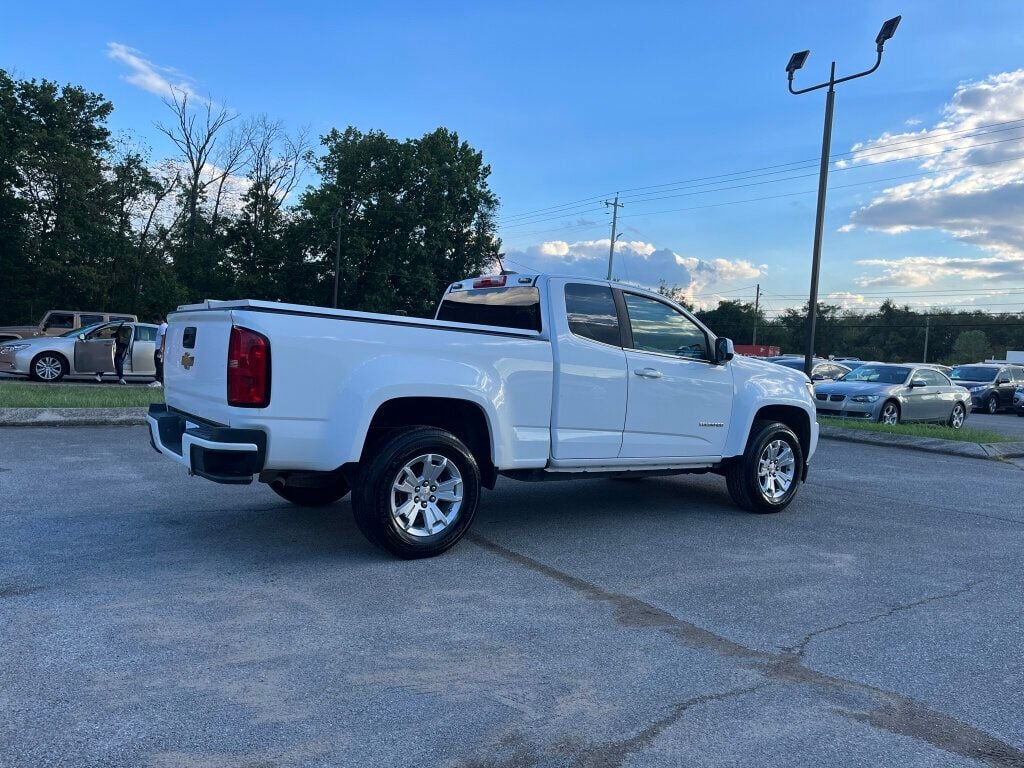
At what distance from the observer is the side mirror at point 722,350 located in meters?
6.82

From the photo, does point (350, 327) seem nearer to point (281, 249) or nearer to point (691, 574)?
point (691, 574)

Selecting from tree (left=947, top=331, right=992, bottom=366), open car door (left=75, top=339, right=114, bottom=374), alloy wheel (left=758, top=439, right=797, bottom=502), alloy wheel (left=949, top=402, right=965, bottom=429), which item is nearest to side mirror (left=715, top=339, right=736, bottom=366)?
alloy wheel (left=758, top=439, right=797, bottom=502)

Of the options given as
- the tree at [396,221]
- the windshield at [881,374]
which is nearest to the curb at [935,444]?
the windshield at [881,374]

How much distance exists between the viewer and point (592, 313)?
6.15 metres

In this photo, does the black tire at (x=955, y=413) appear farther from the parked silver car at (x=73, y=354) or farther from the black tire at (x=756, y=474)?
the parked silver car at (x=73, y=354)

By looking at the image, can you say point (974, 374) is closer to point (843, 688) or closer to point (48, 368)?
point (843, 688)

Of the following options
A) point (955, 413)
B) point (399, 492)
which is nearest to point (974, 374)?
point (955, 413)

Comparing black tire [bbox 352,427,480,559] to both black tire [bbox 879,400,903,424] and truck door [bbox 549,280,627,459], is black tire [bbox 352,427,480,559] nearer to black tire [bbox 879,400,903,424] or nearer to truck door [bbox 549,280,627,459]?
truck door [bbox 549,280,627,459]

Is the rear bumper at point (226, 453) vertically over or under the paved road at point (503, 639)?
over

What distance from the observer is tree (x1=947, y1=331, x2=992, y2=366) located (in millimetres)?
80250

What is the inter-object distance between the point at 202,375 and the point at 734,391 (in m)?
4.48

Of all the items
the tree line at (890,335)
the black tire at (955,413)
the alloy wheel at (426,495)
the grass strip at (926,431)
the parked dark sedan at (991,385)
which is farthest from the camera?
the tree line at (890,335)

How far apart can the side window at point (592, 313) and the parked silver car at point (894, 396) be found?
12300 mm

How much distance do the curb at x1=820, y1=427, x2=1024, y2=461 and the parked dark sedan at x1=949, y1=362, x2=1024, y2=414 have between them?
48.6 feet
